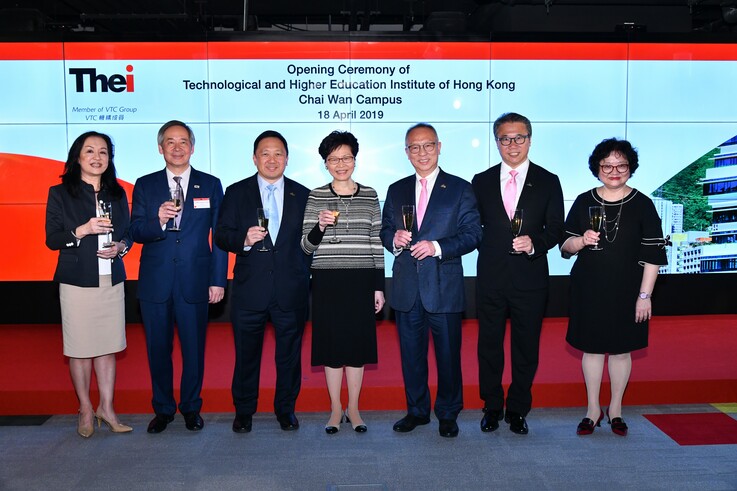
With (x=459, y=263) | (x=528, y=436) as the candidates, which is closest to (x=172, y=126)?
(x=459, y=263)

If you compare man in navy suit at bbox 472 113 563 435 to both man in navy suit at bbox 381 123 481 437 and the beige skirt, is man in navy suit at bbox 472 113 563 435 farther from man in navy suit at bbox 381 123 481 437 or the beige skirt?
the beige skirt

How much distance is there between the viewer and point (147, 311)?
3596mm

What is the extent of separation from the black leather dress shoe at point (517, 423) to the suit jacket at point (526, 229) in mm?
743

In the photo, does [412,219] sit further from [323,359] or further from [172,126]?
[172,126]

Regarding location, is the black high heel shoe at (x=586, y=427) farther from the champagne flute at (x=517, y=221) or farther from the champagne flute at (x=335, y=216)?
the champagne flute at (x=335, y=216)

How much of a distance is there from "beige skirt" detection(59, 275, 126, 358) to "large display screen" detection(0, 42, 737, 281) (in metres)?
3.26

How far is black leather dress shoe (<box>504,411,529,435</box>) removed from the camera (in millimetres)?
3543

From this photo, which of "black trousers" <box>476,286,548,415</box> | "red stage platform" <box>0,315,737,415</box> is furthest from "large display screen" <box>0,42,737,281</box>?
"black trousers" <box>476,286,548,415</box>

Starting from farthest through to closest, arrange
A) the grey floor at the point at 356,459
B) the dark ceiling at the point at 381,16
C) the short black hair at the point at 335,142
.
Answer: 1. the dark ceiling at the point at 381,16
2. the short black hair at the point at 335,142
3. the grey floor at the point at 356,459

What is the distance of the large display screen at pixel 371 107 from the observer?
650 cm

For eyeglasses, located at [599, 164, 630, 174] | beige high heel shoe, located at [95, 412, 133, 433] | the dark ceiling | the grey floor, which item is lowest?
the grey floor

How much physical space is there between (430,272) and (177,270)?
4.68 feet

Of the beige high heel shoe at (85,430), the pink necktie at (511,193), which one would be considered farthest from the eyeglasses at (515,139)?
the beige high heel shoe at (85,430)

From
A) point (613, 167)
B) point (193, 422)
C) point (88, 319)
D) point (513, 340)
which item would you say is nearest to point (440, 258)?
point (513, 340)
